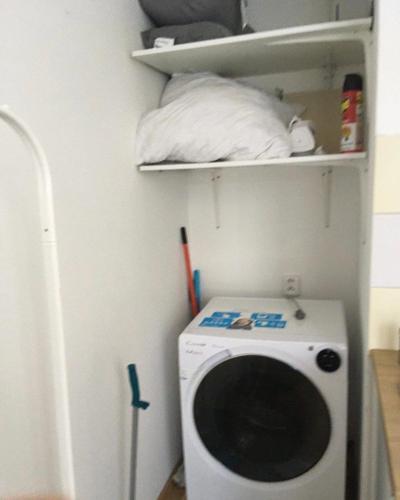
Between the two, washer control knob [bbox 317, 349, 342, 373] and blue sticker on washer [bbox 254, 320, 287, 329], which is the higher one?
blue sticker on washer [bbox 254, 320, 287, 329]

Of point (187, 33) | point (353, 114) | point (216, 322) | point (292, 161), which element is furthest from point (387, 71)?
point (216, 322)

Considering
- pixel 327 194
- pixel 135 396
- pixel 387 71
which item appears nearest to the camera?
pixel 387 71

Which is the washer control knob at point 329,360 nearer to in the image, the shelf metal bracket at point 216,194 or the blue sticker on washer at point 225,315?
the blue sticker on washer at point 225,315

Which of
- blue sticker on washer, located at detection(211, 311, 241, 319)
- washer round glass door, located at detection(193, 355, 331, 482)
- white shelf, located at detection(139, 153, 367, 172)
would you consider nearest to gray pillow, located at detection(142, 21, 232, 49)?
white shelf, located at detection(139, 153, 367, 172)

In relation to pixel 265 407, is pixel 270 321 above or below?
above

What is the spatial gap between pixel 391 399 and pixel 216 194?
1.38 meters

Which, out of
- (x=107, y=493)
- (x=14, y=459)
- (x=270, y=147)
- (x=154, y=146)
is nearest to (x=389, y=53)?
(x=270, y=147)

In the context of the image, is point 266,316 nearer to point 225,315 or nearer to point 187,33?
point 225,315

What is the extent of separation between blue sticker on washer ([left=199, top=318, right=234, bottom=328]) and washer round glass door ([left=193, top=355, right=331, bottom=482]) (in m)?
0.17

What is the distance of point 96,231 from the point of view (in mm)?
1480

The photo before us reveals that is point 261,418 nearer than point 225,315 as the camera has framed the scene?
Yes

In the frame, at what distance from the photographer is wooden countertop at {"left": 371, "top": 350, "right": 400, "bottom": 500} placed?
855mm

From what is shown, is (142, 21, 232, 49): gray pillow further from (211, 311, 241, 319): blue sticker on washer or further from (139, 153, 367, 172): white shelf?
(211, 311, 241, 319): blue sticker on washer

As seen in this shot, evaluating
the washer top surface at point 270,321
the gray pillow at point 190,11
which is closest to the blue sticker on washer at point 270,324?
the washer top surface at point 270,321
